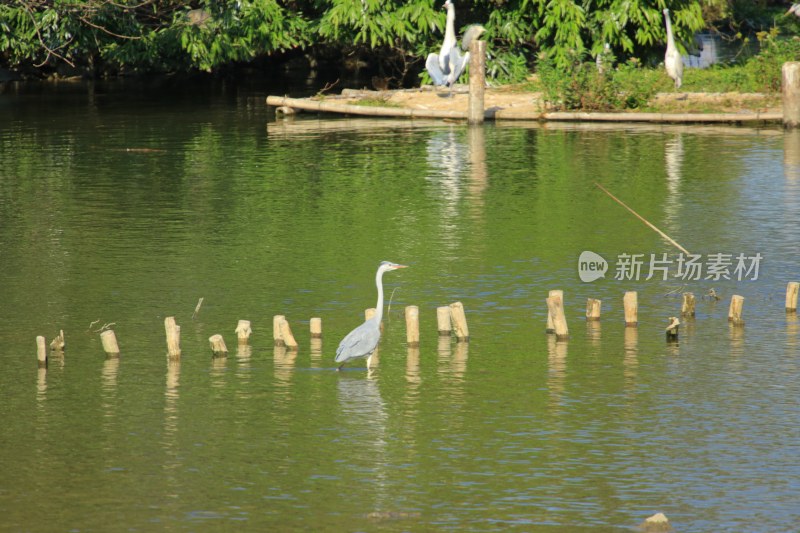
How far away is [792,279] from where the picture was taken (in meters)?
15.0

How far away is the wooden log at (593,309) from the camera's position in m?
13.3

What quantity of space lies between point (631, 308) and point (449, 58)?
20.3 meters

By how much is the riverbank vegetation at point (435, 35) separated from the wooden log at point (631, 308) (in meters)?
17.6

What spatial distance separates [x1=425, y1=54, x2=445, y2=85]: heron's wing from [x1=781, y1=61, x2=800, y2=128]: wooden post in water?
9204mm

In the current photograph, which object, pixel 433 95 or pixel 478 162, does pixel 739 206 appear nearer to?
pixel 478 162

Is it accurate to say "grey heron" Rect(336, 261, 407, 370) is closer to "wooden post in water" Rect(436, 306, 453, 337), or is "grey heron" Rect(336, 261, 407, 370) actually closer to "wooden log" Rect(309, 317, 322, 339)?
"wooden log" Rect(309, 317, 322, 339)

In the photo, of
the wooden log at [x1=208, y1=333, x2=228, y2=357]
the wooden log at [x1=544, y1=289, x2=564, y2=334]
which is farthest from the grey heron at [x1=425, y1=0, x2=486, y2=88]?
the wooden log at [x1=208, y1=333, x2=228, y2=357]

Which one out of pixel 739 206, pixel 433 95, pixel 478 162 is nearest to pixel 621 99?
pixel 433 95

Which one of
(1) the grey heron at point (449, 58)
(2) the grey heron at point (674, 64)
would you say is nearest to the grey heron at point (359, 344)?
(2) the grey heron at point (674, 64)

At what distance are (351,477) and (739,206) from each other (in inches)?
449

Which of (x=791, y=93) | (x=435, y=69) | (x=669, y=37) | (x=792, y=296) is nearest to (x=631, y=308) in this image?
(x=792, y=296)

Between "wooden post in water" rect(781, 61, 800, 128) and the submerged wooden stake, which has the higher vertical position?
"wooden post in water" rect(781, 61, 800, 128)

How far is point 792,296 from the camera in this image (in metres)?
Result: 13.5

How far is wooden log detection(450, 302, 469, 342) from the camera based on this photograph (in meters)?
12.6
